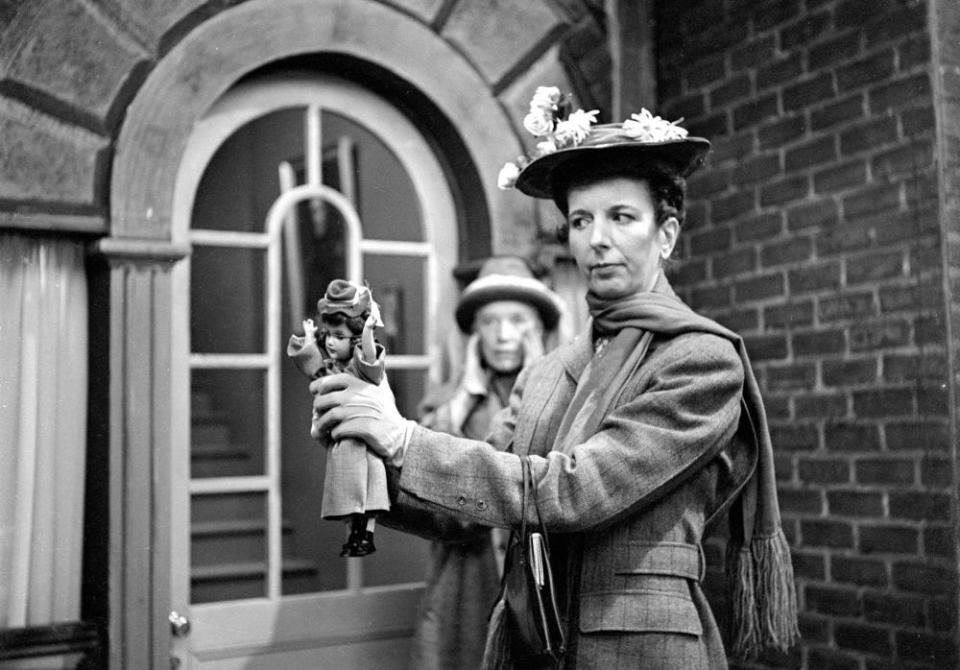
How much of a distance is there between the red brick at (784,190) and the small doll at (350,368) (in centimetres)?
206

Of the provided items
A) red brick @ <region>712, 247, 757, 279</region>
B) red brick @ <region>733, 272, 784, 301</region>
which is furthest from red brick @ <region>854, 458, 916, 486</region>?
red brick @ <region>712, 247, 757, 279</region>

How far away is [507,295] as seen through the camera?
3.46 m

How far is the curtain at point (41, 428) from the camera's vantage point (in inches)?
116

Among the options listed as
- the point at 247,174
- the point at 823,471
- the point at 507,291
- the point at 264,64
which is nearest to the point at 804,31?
the point at 507,291

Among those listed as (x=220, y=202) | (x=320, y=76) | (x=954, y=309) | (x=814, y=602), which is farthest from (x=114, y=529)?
(x=954, y=309)

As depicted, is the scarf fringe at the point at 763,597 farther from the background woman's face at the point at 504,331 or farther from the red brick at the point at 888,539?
the background woman's face at the point at 504,331

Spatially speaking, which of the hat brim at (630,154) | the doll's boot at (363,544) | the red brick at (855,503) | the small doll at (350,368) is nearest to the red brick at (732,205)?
the red brick at (855,503)

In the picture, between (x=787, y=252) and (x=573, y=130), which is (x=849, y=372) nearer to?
(x=787, y=252)

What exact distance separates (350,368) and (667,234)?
85 centimetres

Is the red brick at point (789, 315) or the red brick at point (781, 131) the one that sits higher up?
the red brick at point (781, 131)

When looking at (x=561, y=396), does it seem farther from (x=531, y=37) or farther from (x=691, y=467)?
(x=531, y=37)

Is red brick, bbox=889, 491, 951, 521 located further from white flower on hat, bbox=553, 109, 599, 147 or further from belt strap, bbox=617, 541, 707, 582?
white flower on hat, bbox=553, 109, 599, 147

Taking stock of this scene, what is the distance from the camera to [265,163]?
11.5 feet

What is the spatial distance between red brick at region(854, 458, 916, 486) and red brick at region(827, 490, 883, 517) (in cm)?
4
